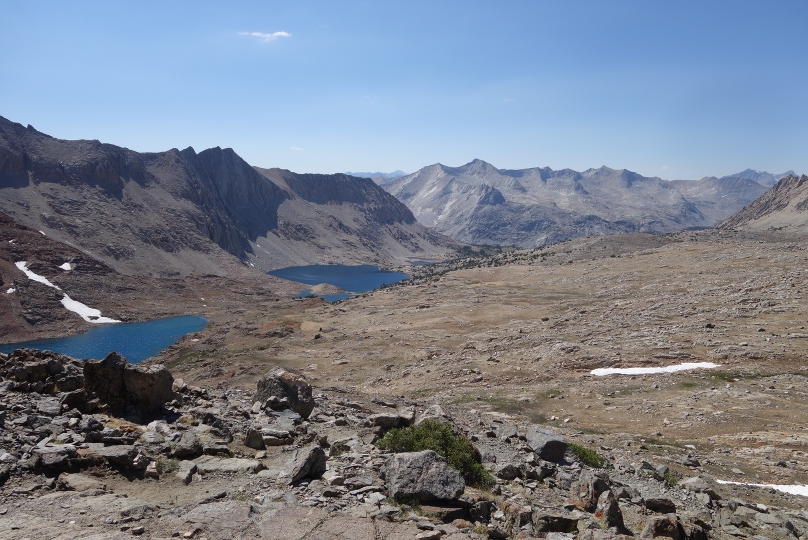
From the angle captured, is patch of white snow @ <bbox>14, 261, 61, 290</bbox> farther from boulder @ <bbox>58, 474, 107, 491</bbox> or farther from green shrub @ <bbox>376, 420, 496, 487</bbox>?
green shrub @ <bbox>376, 420, 496, 487</bbox>

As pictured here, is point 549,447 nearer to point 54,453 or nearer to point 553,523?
point 553,523

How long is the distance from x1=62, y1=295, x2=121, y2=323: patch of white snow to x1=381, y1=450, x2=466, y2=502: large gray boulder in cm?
10345

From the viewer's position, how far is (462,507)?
433 inches

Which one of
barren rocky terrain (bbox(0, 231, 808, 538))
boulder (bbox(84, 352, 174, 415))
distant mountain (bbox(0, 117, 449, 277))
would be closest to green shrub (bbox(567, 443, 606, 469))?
barren rocky terrain (bbox(0, 231, 808, 538))

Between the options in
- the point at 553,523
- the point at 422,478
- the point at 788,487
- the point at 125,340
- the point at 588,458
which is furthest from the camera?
the point at 125,340

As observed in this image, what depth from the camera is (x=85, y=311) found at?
100 m

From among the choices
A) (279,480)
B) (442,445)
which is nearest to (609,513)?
(442,445)

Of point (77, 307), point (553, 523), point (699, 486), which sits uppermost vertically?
point (553, 523)

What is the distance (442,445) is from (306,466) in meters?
3.68

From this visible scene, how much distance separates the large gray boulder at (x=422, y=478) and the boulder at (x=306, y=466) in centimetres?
151

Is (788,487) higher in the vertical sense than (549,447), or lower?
lower

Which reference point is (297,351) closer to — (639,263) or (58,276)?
(639,263)

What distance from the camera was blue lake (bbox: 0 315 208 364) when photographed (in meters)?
77.9

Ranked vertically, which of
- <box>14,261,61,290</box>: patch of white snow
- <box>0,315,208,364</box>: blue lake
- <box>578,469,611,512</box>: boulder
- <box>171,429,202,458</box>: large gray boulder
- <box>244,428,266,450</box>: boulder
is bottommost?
<box>0,315,208,364</box>: blue lake
